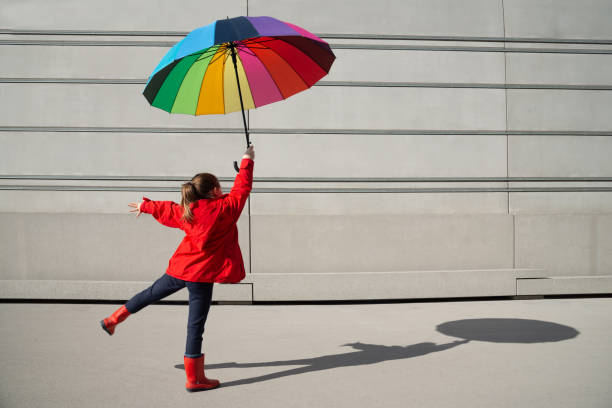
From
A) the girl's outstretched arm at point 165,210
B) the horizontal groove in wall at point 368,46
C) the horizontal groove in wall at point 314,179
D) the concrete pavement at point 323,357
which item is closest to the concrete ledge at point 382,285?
the concrete pavement at point 323,357

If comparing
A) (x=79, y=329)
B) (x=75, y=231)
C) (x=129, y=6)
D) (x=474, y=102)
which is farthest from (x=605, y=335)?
(x=129, y=6)

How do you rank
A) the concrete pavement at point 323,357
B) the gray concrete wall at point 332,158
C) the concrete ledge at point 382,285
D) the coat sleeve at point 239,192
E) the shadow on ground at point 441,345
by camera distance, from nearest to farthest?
1. the concrete pavement at point 323,357
2. the coat sleeve at point 239,192
3. the shadow on ground at point 441,345
4. the concrete ledge at point 382,285
5. the gray concrete wall at point 332,158

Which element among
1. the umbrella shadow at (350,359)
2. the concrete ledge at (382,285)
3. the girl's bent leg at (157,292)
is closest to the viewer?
the girl's bent leg at (157,292)

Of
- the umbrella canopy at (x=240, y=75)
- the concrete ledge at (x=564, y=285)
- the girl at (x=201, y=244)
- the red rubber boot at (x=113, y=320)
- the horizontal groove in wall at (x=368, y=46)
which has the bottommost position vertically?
the concrete ledge at (x=564, y=285)

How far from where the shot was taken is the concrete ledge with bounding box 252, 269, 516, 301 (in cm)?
686

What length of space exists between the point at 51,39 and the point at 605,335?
25.0 ft

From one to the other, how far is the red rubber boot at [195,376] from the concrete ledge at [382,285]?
3221 millimetres

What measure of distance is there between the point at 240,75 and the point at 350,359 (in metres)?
2.55

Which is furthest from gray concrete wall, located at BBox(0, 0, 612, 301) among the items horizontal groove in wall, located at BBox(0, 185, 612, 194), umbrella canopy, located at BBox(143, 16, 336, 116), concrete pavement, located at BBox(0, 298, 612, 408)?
umbrella canopy, located at BBox(143, 16, 336, 116)

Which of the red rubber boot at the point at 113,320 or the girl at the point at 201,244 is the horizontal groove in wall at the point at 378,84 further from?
the red rubber boot at the point at 113,320

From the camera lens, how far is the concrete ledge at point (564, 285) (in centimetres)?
717

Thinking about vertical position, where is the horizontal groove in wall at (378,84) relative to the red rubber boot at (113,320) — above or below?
above

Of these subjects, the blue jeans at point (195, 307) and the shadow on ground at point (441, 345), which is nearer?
the blue jeans at point (195, 307)

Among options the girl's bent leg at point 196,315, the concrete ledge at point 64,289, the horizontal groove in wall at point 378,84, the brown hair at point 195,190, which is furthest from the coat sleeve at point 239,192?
the horizontal groove in wall at point 378,84
